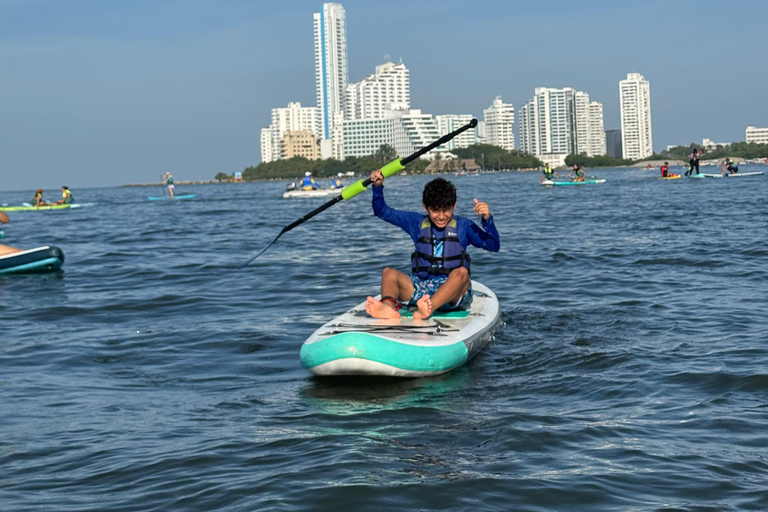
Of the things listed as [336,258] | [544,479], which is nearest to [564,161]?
[336,258]

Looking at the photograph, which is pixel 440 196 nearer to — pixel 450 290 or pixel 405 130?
pixel 450 290

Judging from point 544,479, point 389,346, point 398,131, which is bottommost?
point 544,479

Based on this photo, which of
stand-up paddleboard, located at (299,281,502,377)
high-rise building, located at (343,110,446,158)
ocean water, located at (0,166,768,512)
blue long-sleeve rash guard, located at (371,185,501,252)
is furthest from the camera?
high-rise building, located at (343,110,446,158)

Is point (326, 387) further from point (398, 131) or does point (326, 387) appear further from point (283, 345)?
point (398, 131)

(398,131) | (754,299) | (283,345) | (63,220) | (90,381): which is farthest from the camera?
(398,131)

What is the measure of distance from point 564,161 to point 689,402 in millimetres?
193683

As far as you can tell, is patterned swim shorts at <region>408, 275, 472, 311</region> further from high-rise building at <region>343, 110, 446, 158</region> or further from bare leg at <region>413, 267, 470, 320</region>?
high-rise building at <region>343, 110, 446, 158</region>

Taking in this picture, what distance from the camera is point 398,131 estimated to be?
188 meters

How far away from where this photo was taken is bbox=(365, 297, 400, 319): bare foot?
275 inches

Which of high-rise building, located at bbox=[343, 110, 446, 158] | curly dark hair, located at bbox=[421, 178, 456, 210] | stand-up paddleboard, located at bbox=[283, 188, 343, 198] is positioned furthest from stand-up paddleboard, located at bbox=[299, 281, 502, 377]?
high-rise building, located at bbox=[343, 110, 446, 158]

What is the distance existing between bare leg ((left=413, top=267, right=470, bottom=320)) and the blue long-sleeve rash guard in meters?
0.25

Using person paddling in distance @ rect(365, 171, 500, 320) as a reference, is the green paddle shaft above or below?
above

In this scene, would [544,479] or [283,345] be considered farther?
[283,345]

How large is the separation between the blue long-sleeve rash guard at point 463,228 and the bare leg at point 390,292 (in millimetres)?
358
